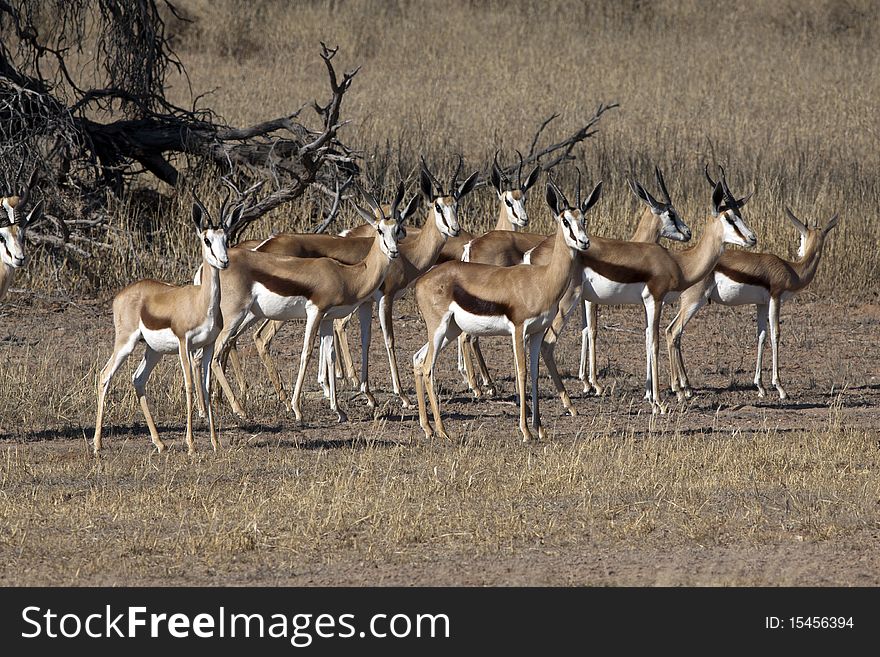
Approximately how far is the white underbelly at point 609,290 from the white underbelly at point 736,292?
121 cm

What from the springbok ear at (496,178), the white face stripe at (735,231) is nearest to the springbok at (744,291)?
the white face stripe at (735,231)

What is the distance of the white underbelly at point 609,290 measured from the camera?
11.3 m

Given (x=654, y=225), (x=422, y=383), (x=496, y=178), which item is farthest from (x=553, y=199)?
(x=496, y=178)

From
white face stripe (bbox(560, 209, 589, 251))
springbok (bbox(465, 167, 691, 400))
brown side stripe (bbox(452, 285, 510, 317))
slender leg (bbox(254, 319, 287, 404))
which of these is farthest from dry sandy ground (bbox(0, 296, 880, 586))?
white face stripe (bbox(560, 209, 589, 251))

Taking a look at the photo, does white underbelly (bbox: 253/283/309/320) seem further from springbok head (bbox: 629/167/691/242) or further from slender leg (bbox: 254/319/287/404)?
springbok head (bbox: 629/167/691/242)

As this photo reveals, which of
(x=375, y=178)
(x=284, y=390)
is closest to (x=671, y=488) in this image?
(x=284, y=390)

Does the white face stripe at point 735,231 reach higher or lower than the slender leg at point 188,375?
higher

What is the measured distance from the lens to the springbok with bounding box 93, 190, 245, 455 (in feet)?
29.5

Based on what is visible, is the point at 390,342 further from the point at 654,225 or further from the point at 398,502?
the point at 398,502

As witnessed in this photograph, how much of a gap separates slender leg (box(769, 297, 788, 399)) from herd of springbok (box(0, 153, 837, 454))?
0.7 inches

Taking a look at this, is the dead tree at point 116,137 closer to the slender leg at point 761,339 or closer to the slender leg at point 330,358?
the slender leg at point 330,358

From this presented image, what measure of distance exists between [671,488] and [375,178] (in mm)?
10211

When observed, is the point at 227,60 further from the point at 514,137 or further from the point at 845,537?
the point at 845,537

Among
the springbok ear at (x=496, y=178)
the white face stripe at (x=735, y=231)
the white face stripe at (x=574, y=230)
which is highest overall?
the springbok ear at (x=496, y=178)
